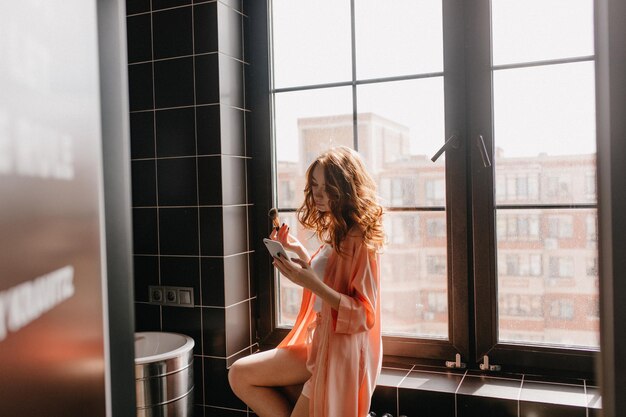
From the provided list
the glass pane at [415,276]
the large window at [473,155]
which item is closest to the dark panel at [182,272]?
the large window at [473,155]

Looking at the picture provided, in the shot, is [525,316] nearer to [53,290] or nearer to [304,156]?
[304,156]

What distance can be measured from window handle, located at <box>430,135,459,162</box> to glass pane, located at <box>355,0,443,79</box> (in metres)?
0.29

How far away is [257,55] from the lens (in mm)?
2516

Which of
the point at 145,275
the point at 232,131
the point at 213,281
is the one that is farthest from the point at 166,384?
the point at 232,131

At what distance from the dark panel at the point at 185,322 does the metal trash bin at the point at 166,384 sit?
6.5 inches

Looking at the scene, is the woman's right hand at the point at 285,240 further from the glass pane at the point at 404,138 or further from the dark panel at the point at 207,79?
the dark panel at the point at 207,79

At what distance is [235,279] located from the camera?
7.87ft

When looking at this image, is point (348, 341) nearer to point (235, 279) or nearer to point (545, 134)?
point (235, 279)

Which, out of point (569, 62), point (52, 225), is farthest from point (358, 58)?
point (52, 225)

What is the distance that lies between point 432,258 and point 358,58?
0.89 m

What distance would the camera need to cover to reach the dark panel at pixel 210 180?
2.32m

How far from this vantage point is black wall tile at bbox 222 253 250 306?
7.64 ft

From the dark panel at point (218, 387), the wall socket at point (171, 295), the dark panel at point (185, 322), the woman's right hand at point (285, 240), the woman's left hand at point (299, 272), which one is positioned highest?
the woman's right hand at point (285, 240)

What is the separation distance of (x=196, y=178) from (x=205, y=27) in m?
0.63
